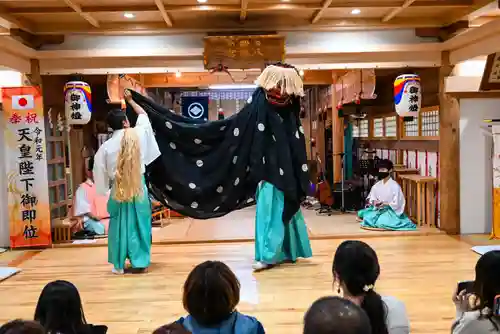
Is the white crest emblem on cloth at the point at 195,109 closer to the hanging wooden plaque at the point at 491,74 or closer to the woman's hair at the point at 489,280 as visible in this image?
the hanging wooden plaque at the point at 491,74

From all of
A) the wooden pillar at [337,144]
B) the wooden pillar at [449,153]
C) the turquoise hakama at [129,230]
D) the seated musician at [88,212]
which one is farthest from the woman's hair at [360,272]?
the wooden pillar at [337,144]

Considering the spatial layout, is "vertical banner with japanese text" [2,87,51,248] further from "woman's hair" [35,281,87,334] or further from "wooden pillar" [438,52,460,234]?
"wooden pillar" [438,52,460,234]

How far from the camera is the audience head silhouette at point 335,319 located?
1.15 m

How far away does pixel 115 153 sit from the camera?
4754 millimetres

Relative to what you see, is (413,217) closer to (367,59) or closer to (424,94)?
(424,94)

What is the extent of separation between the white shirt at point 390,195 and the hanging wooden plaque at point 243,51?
8.21 ft

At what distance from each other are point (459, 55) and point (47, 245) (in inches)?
212

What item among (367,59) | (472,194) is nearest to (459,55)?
(367,59)

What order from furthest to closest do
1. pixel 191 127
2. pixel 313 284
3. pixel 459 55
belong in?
pixel 459 55, pixel 191 127, pixel 313 284

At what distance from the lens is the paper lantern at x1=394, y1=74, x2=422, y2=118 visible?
6273mm

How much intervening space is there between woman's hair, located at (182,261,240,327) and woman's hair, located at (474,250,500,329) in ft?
2.94

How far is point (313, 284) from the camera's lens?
14.3 feet

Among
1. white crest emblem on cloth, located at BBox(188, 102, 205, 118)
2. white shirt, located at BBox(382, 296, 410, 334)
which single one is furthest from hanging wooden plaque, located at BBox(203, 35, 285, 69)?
white shirt, located at BBox(382, 296, 410, 334)

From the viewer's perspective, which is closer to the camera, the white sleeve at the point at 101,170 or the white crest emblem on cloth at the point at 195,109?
the white sleeve at the point at 101,170
